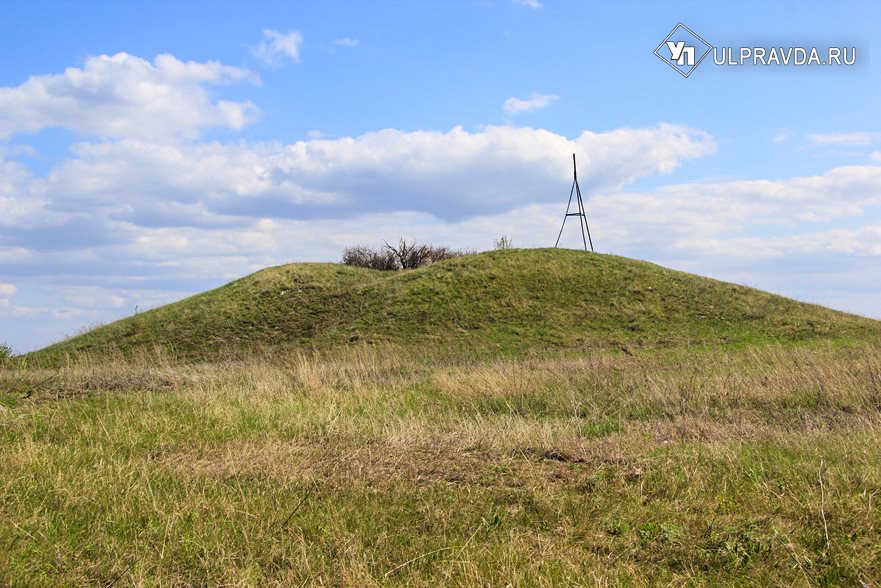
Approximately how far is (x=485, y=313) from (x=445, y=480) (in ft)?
75.1

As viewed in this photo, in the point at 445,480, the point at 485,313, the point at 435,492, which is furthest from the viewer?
the point at 485,313

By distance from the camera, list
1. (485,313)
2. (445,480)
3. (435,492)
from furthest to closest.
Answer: (485,313), (445,480), (435,492)

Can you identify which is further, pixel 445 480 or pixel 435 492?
pixel 445 480

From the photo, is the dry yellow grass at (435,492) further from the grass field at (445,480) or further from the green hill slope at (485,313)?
the green hill slope at (485,313)

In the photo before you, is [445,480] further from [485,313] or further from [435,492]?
[485,313]

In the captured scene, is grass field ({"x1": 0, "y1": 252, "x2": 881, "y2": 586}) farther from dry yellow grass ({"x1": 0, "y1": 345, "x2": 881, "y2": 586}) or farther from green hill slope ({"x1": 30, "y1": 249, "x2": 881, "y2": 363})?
green hill slope ({"x1": 30, "y1": 249, "x2": 881, "y2": 363})

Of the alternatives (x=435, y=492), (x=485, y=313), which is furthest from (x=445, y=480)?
(x=485, y=313)

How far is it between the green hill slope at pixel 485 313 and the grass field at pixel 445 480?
12.0 metres

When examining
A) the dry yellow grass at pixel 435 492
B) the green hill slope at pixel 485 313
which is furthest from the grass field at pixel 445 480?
the green hill slope at pixel 485 313

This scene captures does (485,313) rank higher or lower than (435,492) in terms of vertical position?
higher

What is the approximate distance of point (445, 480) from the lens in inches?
266

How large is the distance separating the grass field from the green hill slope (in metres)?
12.0

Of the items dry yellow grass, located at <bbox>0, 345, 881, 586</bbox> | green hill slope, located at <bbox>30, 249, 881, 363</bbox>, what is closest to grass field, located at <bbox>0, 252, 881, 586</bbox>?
dry yellow grass, located at <bbox>0, 345, 881, 586</bbox>

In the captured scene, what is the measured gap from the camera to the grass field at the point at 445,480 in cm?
477
